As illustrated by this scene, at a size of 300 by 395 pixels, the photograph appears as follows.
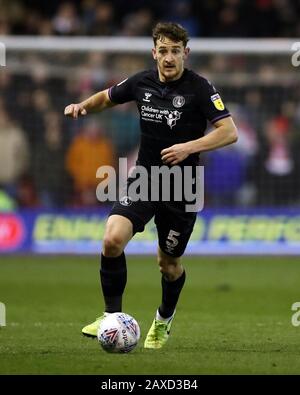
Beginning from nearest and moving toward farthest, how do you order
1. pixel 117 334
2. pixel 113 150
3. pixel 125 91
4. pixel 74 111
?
pixel 117 334 < pixel 74 111 < pixel 125 91 < pixel 113 150

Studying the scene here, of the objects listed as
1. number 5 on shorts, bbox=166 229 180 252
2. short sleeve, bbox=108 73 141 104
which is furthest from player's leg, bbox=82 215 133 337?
short sleeve, bbox=108 73 141 104

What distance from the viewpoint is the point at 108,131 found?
1802cm

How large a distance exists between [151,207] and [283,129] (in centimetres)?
983

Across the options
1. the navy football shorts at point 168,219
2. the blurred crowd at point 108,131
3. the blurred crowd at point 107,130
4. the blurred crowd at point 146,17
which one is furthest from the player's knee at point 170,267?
the blurred crowd at point 146,17

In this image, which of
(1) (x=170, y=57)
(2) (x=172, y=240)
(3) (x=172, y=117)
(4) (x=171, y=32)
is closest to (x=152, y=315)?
(2) (x=172, y=240)

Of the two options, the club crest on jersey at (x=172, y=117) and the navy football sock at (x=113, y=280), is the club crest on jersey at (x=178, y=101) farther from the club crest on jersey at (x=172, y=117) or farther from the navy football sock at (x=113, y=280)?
the navy football sock at (x=113, y=280)

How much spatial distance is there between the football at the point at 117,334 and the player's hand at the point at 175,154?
1.26m

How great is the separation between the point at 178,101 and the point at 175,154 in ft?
2.12

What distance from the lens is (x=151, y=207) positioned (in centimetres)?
839

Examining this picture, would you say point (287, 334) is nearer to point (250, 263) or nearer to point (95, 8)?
point (250, 263)

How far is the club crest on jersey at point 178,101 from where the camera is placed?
331 inches

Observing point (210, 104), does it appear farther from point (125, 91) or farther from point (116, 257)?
point (116, 257)

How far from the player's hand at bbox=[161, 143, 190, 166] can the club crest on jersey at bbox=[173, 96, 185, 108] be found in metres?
0.53

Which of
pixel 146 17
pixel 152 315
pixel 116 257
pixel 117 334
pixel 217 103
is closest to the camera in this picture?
pixel 117 334
